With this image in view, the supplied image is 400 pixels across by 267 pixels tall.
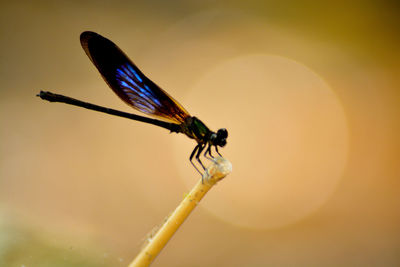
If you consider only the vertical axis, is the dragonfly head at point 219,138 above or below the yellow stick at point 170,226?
above

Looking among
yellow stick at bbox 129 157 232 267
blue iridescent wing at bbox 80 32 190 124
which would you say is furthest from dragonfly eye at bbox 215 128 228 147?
yellow stick at bbox 129 157 232 267

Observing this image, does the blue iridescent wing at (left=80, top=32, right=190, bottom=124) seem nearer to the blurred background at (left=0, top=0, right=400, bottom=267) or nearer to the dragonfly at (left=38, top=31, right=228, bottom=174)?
the dragonfly at (left=38, top=31, right=228, bottom=174)

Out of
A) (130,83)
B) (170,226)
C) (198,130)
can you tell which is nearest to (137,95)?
(130,83)

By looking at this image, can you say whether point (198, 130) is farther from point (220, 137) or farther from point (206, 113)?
point (206, 113)

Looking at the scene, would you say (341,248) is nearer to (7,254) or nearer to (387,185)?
(387,185)

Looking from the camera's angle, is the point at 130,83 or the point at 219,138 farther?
the point at 130,83

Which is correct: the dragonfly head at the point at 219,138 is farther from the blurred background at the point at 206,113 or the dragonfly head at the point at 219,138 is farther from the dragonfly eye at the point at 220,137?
the blurred background at the point at 206,113

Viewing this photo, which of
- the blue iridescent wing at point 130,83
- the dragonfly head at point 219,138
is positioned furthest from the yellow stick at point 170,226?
the blue iridescent wing at point 130,83
